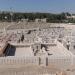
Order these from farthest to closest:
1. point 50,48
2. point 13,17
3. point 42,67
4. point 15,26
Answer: point 13,17, point 15,26, point 50,48, point 42,67

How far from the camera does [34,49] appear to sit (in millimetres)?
19234

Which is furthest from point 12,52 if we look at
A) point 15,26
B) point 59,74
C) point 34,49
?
point 15,26

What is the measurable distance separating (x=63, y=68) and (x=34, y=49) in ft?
16.8

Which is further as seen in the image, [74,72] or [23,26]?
[23,26]

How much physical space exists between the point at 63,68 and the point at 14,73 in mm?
3213

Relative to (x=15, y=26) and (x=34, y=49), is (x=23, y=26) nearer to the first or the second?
(x=15, y=26)

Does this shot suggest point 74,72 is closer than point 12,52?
Yes

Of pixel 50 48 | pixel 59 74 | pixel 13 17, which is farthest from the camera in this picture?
pixel 13 17

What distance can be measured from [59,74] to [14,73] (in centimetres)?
262

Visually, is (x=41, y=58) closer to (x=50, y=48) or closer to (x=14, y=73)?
(x=14, y=73)

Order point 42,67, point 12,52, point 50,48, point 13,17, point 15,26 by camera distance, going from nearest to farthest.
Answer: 1. point 42,67
2. point 12,52
3. point 50,48
4. point 15,26
5. point 13,17

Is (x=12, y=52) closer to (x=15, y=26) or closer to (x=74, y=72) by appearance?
(x=74, y=72)

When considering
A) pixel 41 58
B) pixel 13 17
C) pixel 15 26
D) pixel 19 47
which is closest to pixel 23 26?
pixel 15 26

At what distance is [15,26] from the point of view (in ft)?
164
